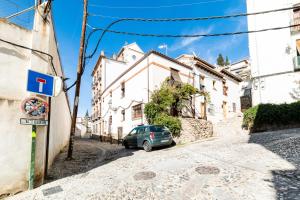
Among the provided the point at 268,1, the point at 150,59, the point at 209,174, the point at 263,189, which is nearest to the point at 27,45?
the point at 209,174

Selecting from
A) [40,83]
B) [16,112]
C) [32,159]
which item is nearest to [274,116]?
[40,83]

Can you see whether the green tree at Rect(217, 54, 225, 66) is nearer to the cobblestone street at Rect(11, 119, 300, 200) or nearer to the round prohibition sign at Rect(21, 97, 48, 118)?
the cobblestone street at Rect(11, 119, 300, 200)

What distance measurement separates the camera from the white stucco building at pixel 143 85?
63.3 ft

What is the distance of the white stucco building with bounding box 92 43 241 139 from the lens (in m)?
19.3

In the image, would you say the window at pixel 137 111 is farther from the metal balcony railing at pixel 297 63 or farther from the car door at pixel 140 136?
the metal balcony railing at pixel 297 63

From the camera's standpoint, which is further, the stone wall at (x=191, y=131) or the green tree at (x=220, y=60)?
the green tree at (x=220, y=60)

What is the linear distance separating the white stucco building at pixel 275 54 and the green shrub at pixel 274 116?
9.47 feet

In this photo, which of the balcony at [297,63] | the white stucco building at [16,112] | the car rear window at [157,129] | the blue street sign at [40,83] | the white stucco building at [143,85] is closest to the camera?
the white stucco building at [16,112]

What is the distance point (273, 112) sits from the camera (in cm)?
1462

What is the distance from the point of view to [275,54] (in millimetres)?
17797

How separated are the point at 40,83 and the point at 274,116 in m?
14.9

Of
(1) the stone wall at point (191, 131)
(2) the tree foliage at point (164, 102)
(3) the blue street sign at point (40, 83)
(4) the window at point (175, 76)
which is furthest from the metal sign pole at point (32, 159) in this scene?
(4) the window at point (175, 76)

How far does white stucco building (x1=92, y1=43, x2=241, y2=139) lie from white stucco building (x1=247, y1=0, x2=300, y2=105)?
21.4ft

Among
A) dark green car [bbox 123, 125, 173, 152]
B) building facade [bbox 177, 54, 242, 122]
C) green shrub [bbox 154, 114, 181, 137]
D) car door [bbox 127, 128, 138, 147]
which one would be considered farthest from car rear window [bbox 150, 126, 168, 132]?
building facade [bbox 177, 54, 242, 122]
